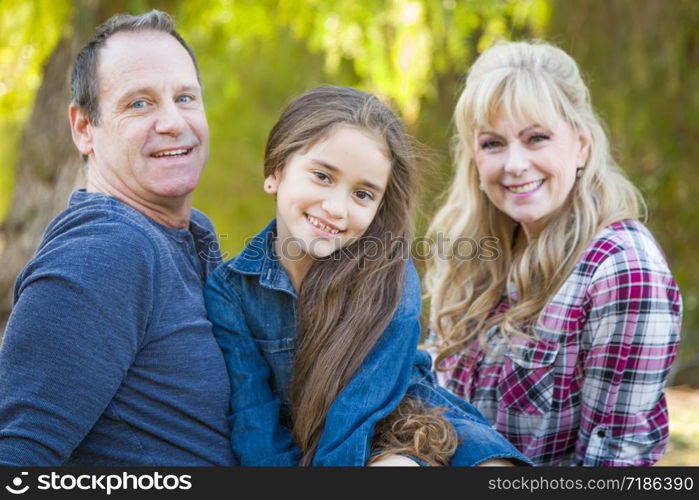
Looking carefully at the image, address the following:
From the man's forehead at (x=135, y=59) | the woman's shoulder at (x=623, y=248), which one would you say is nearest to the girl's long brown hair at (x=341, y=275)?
the man's forehead at (x=135, y=59)

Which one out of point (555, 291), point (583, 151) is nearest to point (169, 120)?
point (555, 291)

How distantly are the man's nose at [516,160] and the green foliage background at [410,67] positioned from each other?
1.32ft

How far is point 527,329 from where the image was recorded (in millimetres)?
2781

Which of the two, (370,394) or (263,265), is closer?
(370,394)

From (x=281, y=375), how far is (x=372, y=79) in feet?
9.27

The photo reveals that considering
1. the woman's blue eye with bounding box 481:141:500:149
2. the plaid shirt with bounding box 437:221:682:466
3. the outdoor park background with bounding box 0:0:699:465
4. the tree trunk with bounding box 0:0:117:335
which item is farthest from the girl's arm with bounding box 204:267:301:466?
the tree trunk with bounding box 0:0:117:335

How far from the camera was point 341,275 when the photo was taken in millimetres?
2258

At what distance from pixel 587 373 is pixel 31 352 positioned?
68.1 inches

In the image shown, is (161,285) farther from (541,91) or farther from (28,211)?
(28,211)

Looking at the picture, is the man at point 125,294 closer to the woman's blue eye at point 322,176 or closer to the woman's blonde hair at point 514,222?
the woman's blue eye at point 322,176

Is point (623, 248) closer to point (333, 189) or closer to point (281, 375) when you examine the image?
point (333, 189)

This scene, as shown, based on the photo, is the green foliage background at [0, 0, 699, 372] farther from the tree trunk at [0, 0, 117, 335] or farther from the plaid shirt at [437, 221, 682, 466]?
the plaid shirt at [437, 221, 682, 466]

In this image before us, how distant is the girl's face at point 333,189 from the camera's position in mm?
Result: 2201

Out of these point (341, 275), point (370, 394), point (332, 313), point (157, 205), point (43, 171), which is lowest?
point (370, 394)
